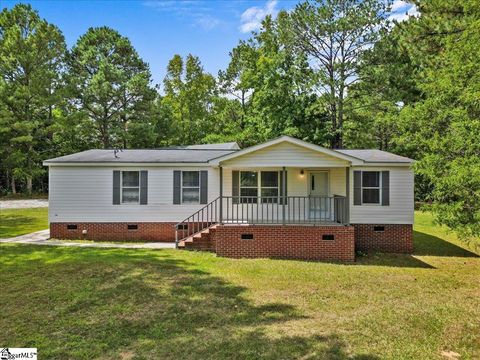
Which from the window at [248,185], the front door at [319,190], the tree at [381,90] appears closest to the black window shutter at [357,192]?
the front door at [319,190]

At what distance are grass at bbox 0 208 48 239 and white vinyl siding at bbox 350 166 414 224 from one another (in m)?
14.2

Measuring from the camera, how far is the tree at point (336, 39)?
2233cm

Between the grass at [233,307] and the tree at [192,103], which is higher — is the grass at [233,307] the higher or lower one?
the lower one

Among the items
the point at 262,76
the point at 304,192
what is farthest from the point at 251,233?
the point at 262,76

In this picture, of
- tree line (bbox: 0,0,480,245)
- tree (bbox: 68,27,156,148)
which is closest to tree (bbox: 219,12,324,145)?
tree line (bbox: 0,0,480,245)

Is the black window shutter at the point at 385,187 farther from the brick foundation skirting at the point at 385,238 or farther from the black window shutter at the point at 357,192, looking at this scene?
the brick foundation skirting at the point at 385,238

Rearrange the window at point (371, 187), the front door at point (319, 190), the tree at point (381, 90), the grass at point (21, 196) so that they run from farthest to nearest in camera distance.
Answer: the grass at point (21, 196), the tree at point (381, 90), the front door at point (319, 190), the window at point (371, 187)

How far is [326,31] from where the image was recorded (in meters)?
23.0

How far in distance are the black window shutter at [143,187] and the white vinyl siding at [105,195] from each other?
13 centimetres

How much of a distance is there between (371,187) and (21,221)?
679 inches

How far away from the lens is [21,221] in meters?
16.3

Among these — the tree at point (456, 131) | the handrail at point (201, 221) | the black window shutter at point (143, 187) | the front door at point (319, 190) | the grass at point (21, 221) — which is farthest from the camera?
the grass at point (21, 221)

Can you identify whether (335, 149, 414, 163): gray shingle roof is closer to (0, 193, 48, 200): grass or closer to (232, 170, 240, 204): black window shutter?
(232, 170, 240, 204): black window shutter

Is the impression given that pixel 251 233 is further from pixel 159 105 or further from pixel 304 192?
pixel 159 105
